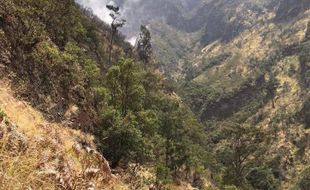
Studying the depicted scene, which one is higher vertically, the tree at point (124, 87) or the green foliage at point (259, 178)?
the tree at point (124, 87)

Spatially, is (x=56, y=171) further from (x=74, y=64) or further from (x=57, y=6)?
(x=57, y=6)

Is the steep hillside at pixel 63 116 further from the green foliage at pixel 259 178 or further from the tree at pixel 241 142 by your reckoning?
the green foliage at pixel 259 178

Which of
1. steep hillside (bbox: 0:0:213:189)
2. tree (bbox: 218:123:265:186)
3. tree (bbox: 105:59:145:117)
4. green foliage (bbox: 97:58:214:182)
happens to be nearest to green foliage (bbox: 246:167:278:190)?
tree (bbox: 218:123:265:186)

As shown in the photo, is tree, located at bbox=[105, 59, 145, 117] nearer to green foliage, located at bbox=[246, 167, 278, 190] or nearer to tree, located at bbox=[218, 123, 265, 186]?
tree, located at bbox=[218, 123, 265, 186]

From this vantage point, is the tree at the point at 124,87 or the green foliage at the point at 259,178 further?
the green foliage at the point at 259,178

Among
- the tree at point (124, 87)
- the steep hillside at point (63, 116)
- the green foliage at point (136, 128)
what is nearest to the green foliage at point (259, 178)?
the green foliage at point (136, 128)

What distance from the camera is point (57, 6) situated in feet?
231

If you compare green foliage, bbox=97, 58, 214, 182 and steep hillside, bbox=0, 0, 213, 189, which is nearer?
steep hillside, bbox=0, 0, 213, 189

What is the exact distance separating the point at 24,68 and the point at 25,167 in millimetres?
30360

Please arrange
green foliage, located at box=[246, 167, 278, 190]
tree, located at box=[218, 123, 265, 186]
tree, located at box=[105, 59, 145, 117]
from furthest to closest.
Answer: green foliage, located at box=[246, 167, 278, 190], tree, located at box=[218, 123, 265, 186], tree, located at box=[105, 59, 145, 117]

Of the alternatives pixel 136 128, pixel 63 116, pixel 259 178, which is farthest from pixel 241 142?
pixel 63 116

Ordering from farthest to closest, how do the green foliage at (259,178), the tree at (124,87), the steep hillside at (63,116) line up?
the green foliage at (259,178)
the tree at (124,87)
the steep hillside at (63,116)

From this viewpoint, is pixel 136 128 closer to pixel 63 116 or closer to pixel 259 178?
pixel 63 116

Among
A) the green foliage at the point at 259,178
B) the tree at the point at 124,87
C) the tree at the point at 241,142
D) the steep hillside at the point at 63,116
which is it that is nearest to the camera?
the steep hillside at the point at 63,116
